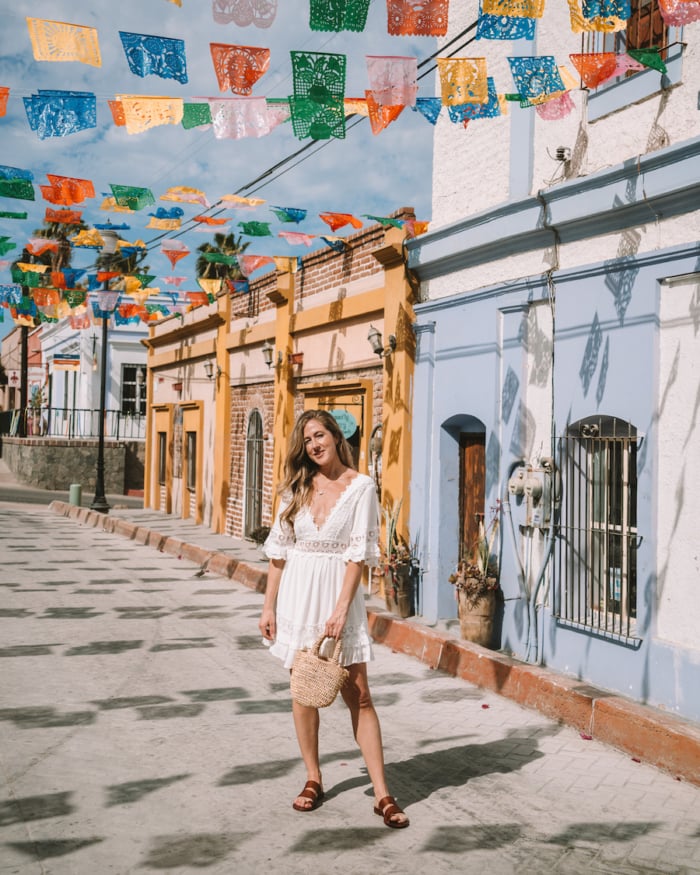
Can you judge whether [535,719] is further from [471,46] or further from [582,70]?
[471,46]

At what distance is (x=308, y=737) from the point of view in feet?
14.2

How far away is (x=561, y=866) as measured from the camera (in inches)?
153

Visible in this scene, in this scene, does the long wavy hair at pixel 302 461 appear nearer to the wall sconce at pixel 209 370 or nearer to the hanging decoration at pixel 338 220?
the hanging decoration at pixel 338 220

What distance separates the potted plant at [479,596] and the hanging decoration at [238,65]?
4.43 meters

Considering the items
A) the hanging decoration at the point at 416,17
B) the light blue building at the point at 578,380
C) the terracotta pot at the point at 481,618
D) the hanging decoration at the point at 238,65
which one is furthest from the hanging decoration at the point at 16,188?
the terracotta pot at the point at 481,618

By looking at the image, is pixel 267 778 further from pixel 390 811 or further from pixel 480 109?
pixel 480 109

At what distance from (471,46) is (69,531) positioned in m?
13.4

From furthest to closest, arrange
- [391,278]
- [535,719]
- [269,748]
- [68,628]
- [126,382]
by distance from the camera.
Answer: [126,382] < [391,278] < [68,628] < [535,719] < [269,748]

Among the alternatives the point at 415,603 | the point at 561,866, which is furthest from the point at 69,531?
the point at 561,866

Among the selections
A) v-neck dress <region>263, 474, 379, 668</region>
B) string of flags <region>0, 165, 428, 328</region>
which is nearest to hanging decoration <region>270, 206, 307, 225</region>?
string of flags <region>0, 165, 428, 328</region>

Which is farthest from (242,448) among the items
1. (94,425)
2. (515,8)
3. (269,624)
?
(94,425)

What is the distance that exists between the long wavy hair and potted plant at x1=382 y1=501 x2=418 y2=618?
5.40m

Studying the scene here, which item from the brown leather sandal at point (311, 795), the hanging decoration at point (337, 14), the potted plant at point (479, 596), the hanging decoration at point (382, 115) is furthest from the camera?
the potted plant at point (479, 596)

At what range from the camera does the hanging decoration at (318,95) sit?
22.1 ft
